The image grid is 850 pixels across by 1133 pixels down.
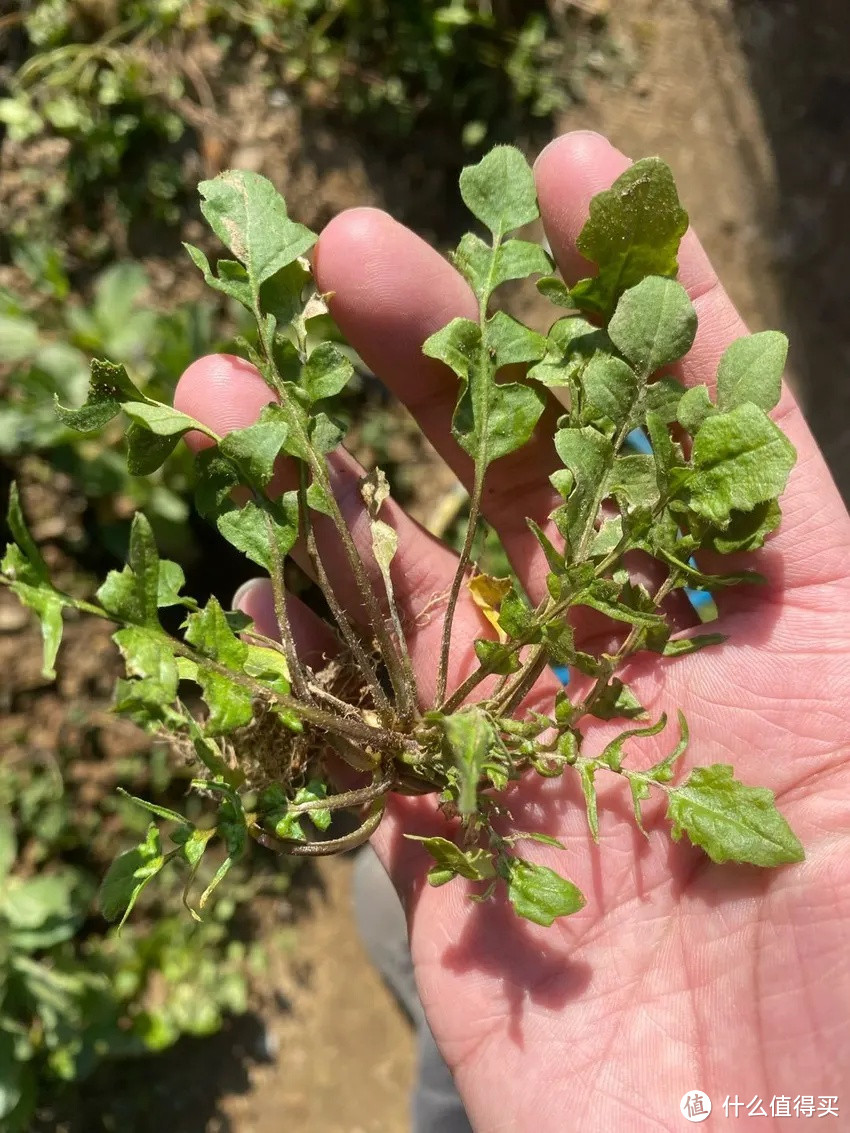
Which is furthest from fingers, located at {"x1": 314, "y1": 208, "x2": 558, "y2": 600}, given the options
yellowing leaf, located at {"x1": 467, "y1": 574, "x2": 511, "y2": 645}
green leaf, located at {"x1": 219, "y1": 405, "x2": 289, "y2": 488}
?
green leaf, located at {"x1": 219, "y1": 405, "x2": 289, "y2": 488}

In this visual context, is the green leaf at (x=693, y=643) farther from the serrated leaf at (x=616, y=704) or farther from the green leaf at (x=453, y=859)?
the green leaf at (x=453, y=859)

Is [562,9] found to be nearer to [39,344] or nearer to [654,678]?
[39,344]

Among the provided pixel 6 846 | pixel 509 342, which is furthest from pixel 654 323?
pixel 6 846

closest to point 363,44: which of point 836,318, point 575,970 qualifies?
point 836,318

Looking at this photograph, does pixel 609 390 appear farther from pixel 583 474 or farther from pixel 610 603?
pixel 610 603

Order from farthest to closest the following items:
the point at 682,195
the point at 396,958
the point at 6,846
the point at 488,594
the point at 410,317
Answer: the point at 682,195
the point at 396,958
the point at 6,846
the point at 488,594
the point at 410,317

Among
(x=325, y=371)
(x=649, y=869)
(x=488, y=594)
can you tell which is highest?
A: (x=325, y=371)
